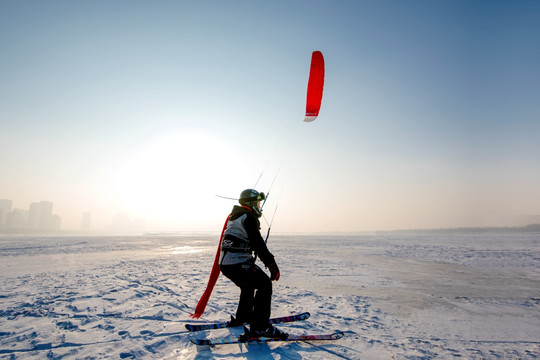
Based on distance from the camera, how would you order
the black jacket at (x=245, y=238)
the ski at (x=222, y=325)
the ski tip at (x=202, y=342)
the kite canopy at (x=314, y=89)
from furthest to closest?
the kite canopy at (x=314, y=89) < the ski at (x=222, y=325) < the black jacket at (x=245, y=238) < the ski tip at (x=202, y=342)

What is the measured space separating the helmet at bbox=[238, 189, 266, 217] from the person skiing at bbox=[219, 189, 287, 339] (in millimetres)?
220

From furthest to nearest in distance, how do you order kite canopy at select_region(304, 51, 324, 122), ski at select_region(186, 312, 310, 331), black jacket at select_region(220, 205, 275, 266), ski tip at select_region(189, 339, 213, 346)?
kite canopy at select_region(304, 51, 324, 122) → ski at select_region(186, 312, 310, 331) → black jacket at select_region(220, 205, 275, 266) → ski tip at select_region(189, 339, 213, 346)

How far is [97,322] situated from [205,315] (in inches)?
67.9

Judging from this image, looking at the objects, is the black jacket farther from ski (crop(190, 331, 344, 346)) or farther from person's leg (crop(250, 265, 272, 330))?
ski (crop(190, 331, 344, 346))

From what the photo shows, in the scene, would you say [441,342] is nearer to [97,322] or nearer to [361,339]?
[361,339]

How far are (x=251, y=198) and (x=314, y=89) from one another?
3707 mm

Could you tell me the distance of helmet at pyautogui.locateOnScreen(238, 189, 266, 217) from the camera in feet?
13.3

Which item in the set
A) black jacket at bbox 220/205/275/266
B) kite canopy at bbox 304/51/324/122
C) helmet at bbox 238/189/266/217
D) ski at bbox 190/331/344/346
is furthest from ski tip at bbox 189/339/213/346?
kite canopy at bbox 304/51/324/122

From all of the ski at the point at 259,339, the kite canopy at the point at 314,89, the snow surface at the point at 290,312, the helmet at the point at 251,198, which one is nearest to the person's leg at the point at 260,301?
the ski at the point at 259,339

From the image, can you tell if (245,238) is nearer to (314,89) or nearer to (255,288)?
(255,288)

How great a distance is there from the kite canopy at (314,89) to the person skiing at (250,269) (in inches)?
144

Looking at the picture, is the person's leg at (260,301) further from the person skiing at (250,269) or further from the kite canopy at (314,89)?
the kite canopy at (314,89)

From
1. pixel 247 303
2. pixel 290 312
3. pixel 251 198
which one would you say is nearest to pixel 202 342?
pixel 247 303

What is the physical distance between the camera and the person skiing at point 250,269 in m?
3.64
